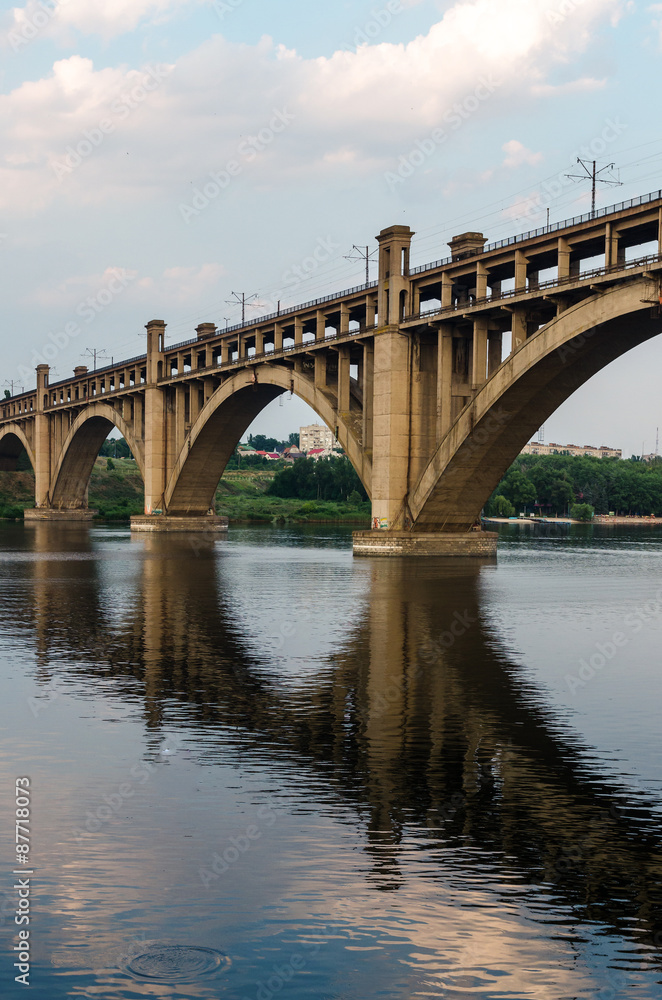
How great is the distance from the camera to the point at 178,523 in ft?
293

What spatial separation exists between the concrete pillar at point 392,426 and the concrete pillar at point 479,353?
5308 millimetres

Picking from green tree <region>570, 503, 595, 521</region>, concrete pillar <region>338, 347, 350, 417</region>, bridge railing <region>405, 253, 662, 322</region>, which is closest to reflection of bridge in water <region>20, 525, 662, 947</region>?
bridge railing <region>405, 253, 662, 322</region>

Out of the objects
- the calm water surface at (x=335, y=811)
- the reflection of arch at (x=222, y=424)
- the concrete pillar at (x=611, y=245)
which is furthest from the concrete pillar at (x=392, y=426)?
the calm water surface at (x=335, y=811)

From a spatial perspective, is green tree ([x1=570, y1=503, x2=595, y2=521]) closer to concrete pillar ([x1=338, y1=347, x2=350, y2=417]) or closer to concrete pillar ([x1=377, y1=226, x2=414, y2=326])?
concrete pillar ([x1=338, y1=347, x2=350, y2=417])

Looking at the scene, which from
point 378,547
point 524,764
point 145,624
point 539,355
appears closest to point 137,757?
point 524,764

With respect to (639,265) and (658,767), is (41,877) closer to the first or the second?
(658,767)

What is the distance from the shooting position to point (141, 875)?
9047 millimetres

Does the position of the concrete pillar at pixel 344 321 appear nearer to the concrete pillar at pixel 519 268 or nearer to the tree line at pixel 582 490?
the concrete pillar at pixel 519 268

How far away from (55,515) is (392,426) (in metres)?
72.4

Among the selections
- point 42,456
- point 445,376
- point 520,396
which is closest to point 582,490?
point 42,456

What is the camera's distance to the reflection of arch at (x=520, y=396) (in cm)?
4222

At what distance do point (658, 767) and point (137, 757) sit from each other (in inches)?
249

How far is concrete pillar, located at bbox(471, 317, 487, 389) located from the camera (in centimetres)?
5075

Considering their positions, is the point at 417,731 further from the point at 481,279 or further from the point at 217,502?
the point at 217,502
